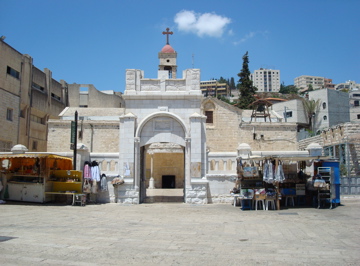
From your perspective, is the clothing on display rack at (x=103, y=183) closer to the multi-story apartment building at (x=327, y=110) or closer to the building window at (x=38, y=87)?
the building window at (x=38, y=87)

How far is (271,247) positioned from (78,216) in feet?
24.7

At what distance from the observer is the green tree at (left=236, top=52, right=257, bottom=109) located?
171 feet

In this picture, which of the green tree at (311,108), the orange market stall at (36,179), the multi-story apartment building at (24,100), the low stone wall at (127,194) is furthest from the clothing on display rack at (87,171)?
the green tree at (311,108)

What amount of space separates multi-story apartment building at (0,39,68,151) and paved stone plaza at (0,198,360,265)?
63.8ft

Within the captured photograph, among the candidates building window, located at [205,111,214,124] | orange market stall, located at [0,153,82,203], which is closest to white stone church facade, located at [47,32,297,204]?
orange market stall, located at [0,153,82,203]

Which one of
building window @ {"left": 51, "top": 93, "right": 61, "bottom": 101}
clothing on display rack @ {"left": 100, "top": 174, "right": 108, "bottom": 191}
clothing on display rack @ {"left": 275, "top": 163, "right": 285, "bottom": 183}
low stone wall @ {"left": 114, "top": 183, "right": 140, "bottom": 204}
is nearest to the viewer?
clothing on display rack @ {"left": 275, "top": 163, "right": 285, "bottom": 183}

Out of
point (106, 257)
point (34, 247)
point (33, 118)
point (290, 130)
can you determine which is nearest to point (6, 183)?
point (34, 247)

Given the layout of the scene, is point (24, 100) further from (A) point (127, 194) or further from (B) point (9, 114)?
(A) point (127, 194)

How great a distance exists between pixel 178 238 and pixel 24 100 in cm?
2919

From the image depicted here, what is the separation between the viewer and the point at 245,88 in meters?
52.9

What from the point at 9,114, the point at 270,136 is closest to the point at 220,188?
the point at 270,136

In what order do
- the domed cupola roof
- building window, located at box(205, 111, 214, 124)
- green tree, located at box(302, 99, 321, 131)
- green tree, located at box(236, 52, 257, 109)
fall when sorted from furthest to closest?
1. green tree, located at box(236, 52, 257, 109)
2. green tree, located at box(302, 99, 321, 131)
3. building window, located at box(205, 111, 214, 124)
4. the domed cupola roof

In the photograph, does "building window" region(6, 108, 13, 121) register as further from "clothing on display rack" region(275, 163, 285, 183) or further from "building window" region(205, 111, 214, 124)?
"clothing on display rack" region(275, 163, 285, 183)

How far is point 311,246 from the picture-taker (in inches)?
291
